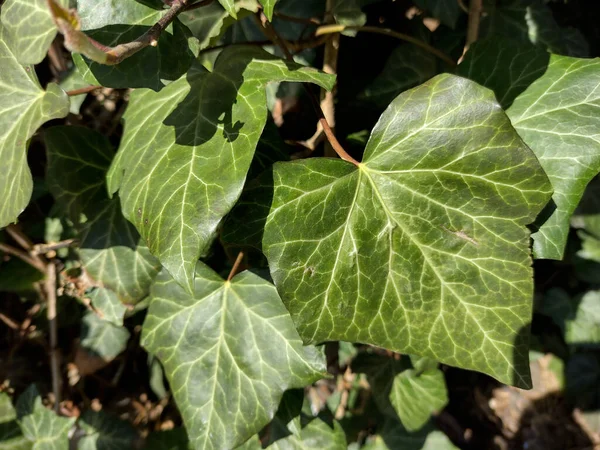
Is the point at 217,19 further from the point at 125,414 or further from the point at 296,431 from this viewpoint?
the point at 125,414

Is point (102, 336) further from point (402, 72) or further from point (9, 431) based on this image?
point (402, 72)

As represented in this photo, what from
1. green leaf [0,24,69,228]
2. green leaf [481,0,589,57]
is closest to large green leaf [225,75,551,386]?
green leaf [0,24,69,228]

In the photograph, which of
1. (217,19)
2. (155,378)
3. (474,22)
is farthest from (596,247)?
(155,378)

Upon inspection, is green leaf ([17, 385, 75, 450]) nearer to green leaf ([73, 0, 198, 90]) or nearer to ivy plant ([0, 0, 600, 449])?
ivy plant ([0, 0, 600, 449])

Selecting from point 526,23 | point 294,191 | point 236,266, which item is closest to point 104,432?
point 236,266

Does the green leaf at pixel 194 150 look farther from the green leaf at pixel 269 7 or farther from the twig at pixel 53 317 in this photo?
the twig at pixel 53 317

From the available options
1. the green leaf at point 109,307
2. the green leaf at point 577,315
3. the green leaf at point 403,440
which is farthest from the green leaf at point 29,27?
the green leaf at point 577,315
